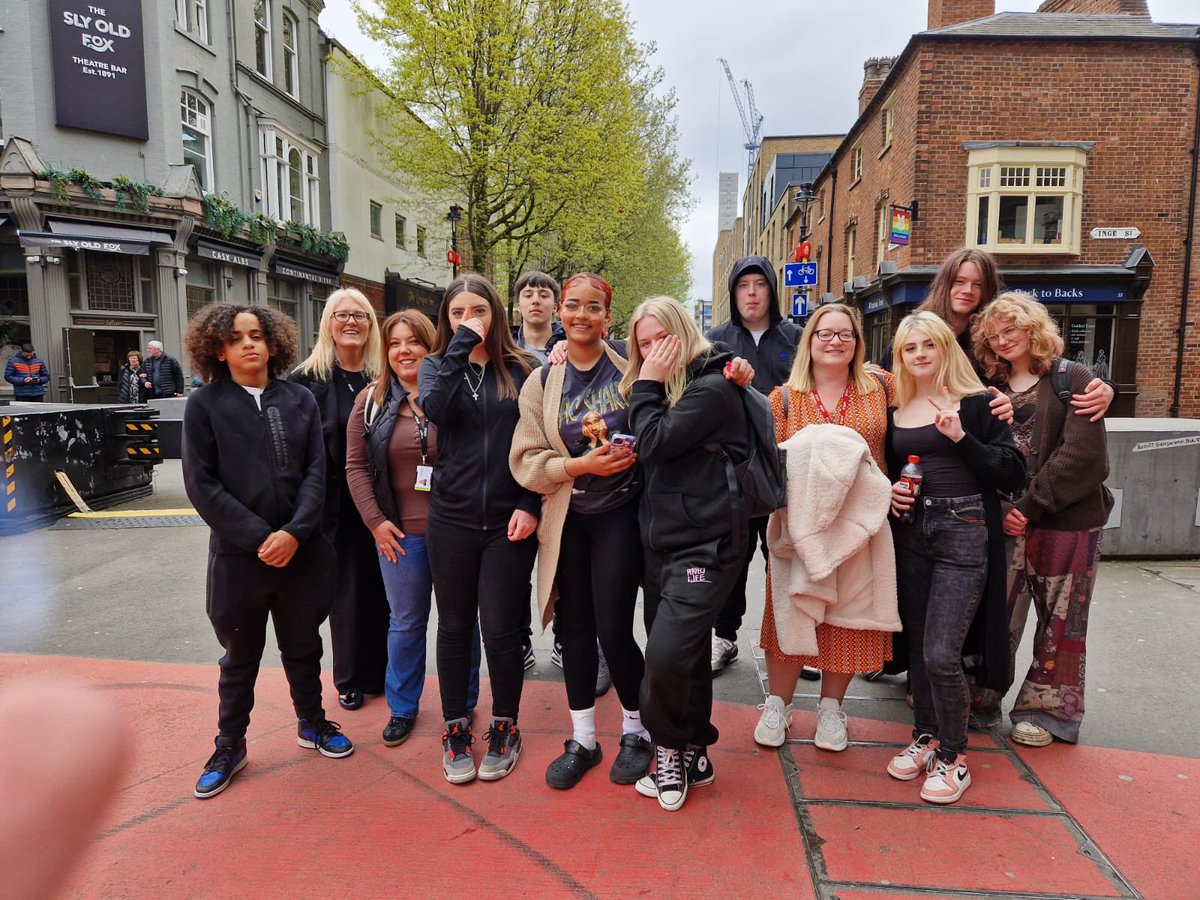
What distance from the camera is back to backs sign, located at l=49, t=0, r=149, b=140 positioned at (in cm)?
1441

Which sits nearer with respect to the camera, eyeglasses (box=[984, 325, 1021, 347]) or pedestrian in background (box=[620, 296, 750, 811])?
pedestrian in background (box=[620, 296, 750, 811])

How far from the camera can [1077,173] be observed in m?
15.8

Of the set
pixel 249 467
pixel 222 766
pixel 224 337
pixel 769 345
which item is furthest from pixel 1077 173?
pixel 222 766

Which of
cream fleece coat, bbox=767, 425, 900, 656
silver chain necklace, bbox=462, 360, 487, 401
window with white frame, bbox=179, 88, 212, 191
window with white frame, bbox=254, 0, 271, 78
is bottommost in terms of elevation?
cream fleece coat, bbox=767, 425, 900, 656

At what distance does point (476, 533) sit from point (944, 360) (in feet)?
6.89

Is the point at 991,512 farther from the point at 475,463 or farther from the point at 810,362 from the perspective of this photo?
the point at 475,463

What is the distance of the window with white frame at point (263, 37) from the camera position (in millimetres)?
19062

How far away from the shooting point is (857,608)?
3094 millimetres

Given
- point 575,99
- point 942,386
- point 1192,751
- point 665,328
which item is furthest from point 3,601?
point 575,99

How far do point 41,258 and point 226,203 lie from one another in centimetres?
403

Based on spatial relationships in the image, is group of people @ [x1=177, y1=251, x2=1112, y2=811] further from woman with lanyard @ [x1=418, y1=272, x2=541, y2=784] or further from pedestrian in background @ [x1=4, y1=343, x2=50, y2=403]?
pedestrian in background @ [x1=4, y1=343, x2=50, y2=403]

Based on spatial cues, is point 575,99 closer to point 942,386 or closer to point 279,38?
point 279,38

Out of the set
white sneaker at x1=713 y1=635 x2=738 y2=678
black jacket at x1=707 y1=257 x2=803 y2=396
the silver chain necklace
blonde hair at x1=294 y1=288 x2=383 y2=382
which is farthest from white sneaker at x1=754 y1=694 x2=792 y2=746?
blonde hair at x1=294 y1=288 x2=383 y2=382

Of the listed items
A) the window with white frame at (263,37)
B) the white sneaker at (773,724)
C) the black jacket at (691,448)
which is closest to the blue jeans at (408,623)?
the black jacket at (691,448)
